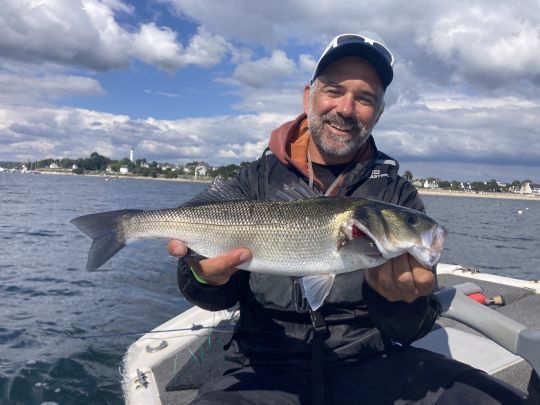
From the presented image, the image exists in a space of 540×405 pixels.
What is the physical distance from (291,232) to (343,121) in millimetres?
1246

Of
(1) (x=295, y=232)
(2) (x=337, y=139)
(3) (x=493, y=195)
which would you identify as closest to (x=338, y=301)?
(1) (x=295, y=232)

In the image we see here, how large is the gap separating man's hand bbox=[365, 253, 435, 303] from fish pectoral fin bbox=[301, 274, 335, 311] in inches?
11.3

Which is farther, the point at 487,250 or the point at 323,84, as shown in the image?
the point at 487,250

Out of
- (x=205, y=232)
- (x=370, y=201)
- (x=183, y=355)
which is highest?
(x=370, y=201)

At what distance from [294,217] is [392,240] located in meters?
0.69

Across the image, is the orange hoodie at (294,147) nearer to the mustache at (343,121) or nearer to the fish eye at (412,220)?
the mustache at (343,121)

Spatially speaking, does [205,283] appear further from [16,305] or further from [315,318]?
[16,305]

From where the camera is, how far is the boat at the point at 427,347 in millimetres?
3389

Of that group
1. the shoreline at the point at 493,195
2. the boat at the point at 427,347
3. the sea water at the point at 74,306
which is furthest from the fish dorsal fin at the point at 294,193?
the shoreline at the point at 493,195

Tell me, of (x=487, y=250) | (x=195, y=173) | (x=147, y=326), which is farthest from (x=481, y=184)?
(x=147, y=326)

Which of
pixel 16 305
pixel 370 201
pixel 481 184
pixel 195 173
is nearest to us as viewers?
pixel 370 201

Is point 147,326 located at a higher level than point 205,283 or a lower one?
lower

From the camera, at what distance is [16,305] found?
10.4 meters

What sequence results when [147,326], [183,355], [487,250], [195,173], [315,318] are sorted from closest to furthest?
[315,318]
[183,355]
[147,326]
[487,250]
[195,173]
